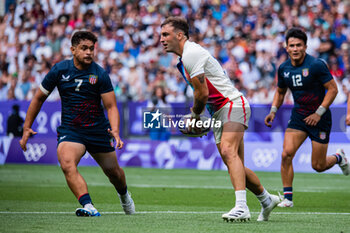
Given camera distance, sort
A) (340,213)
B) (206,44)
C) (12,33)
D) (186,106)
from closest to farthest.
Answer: (340,213), (186,106), (206,44), (12,33)

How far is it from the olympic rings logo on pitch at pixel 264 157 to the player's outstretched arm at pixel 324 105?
8.31 m

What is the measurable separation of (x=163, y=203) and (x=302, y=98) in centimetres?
289

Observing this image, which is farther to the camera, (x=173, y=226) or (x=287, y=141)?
(x=287, y=141)

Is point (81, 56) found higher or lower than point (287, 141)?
higher

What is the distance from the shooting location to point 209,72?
26.7 ft

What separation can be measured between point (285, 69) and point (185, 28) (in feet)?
10.5

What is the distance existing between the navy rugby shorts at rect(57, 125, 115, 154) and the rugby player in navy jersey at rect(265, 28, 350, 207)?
2.82m

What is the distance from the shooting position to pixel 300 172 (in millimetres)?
18172

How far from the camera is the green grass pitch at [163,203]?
7.57m

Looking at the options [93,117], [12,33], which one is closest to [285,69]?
[93,117]

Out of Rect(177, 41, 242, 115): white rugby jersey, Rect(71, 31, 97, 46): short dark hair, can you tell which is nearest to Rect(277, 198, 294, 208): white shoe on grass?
Rect(177, 41, 242, 115): white rugby jersey

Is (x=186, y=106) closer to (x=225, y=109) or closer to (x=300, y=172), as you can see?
(x=300, y=172)

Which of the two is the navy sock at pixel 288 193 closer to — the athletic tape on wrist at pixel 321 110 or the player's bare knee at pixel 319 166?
the player's bare knee at pixel 319 166

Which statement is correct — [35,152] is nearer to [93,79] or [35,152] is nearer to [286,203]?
[286,203]
